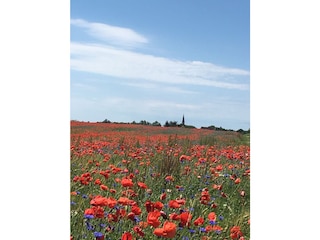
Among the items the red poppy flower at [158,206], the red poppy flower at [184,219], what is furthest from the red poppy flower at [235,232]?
the red poppy flower at [158,206]

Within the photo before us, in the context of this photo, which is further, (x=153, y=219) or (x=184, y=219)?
(x=184, y=219)

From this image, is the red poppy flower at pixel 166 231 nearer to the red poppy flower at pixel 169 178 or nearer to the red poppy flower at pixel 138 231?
the red poppy flower at pixel 138 231

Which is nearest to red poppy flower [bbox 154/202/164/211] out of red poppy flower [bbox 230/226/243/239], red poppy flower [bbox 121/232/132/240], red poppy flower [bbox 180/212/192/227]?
red poppy flower [bbox 180/212/192/227]

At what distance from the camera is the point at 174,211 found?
1.90 metres

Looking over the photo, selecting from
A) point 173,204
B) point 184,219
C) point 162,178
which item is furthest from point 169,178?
point 184,219

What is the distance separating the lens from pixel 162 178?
2.11 meters

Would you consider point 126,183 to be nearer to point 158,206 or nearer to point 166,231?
point 158,206

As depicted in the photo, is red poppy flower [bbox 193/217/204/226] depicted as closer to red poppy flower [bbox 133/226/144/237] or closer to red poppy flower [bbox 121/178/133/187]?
red poppy flower [bbox 133/226/144/237]

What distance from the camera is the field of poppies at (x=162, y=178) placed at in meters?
1.80

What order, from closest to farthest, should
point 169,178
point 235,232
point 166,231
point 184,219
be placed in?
point 166,231, point 184,219, point 235,232, point 169,178
